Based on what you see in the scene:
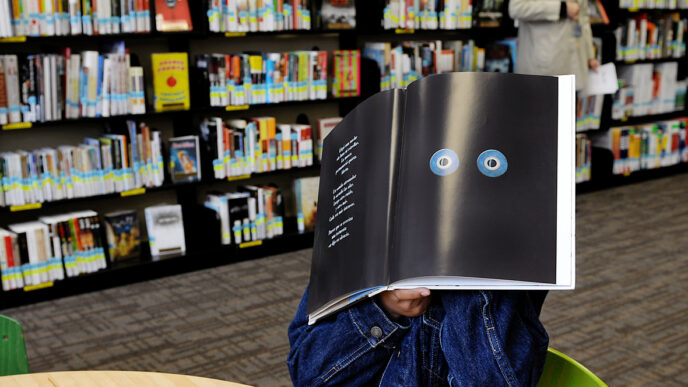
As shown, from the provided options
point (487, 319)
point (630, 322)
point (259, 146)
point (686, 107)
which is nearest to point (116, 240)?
point (259, 146)

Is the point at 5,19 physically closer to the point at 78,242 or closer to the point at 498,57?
the point at 78,242

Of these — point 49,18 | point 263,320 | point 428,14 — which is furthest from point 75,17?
point 428,14

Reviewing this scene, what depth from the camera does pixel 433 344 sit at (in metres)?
1.01

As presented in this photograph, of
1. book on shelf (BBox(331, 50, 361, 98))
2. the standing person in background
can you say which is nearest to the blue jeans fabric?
book on shelf (BBox(331, 50, 361, 98))

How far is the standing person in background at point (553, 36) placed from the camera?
4.26 m

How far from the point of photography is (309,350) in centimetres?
106

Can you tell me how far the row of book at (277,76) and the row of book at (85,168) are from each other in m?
0.44

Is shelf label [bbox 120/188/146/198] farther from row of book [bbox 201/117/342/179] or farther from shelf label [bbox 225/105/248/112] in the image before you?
shelf label [bbox 225/105/248/112]

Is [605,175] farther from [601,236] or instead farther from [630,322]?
[630,322]

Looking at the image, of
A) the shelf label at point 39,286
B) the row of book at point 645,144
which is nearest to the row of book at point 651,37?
the row of book at point 645,144

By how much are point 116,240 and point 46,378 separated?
2565mm

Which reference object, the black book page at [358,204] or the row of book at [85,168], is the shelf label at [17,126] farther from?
the black book page at [358,204]

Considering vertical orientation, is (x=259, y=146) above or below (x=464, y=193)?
below

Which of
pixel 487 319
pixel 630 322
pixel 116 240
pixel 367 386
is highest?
pixel 487 319
